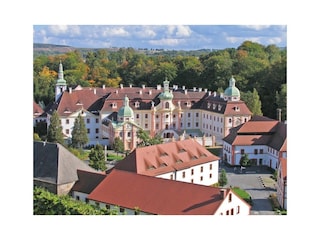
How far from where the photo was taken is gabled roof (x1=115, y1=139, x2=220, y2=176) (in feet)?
43.8

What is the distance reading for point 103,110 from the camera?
66.7ft

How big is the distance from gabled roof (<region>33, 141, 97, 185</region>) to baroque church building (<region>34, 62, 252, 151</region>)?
583 centimetres

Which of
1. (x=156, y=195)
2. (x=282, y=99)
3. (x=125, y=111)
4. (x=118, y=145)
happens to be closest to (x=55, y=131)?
(x=118, y=145)

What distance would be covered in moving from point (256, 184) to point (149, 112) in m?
6.99

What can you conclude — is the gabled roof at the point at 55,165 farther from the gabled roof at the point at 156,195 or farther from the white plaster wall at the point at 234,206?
the white plaster wall at the point at 234,206

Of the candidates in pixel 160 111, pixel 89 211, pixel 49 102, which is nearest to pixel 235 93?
pixel 160 111

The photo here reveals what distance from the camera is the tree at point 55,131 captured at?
17.4 meters

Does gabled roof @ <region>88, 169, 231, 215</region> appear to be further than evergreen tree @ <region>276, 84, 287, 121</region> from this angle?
No

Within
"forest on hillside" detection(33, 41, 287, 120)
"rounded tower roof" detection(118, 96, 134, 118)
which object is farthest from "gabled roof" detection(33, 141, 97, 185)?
"forest on hillside" detection(33, 41, 287, 120)

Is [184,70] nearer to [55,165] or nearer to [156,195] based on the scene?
[55,165]

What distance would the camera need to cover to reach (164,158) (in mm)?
13883

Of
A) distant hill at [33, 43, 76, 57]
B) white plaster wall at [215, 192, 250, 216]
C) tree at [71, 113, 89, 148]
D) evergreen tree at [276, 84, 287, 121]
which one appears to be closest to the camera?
white plaster wall at [215, 192, 250, 216]

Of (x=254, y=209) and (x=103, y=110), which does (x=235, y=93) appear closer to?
(x=103, y=110)

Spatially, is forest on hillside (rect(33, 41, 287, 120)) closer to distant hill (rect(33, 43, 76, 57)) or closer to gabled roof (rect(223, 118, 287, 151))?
gabled roof (rect(223, 118, 287, 151))
